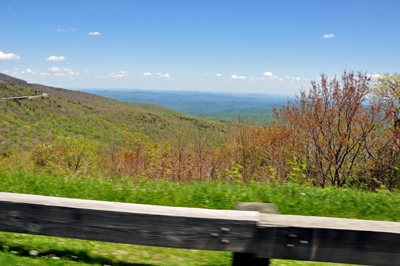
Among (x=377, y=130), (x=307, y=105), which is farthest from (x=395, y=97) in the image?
(x=307, y=105)

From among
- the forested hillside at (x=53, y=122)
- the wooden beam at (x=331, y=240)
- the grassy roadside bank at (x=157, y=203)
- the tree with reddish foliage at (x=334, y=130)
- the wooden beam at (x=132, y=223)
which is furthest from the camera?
the forested hillside at (x=53, y=122)

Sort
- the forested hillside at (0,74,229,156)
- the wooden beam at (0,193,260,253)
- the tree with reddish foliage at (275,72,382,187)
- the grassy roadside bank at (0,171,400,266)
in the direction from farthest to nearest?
the forested hillside at (0,74,229,156) → the tree with reddish foliage at (275,72,382,187) → the grassy roadside bank at (0,171,400,266) → the wooden beam at (0,193,260,253)

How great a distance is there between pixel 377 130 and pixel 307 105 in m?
2.48

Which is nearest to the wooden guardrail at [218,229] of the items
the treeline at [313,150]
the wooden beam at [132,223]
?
the wooden beam at [132,223]

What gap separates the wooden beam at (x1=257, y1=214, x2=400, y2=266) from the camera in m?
1.77

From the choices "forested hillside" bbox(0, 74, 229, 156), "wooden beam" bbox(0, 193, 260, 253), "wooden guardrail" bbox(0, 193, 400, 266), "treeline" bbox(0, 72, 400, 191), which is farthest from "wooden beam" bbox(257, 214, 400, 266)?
"forested hillside" bbox(0, 74, 229, 156)

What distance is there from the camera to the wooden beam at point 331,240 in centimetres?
177

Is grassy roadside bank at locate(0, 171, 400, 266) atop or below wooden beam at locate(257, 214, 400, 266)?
below

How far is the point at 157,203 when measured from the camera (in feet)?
12.6

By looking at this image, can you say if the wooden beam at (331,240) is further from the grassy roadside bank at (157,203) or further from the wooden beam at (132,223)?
the grassy roadside bank at (157,203)

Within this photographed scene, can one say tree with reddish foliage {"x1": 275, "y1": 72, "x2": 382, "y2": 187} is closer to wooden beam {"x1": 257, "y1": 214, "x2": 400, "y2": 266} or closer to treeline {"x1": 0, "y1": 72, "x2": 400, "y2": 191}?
treeline {"x1": 0, "y1": 72, "x2": 400, "y2": 191}

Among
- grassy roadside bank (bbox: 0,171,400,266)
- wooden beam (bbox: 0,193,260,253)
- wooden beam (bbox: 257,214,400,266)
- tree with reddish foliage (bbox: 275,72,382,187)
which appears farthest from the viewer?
tree with reddish foliage (bbox: 275,72,382,187)

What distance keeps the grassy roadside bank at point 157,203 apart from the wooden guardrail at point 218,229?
25.1 inches

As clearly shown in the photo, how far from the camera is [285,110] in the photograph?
409 inches
